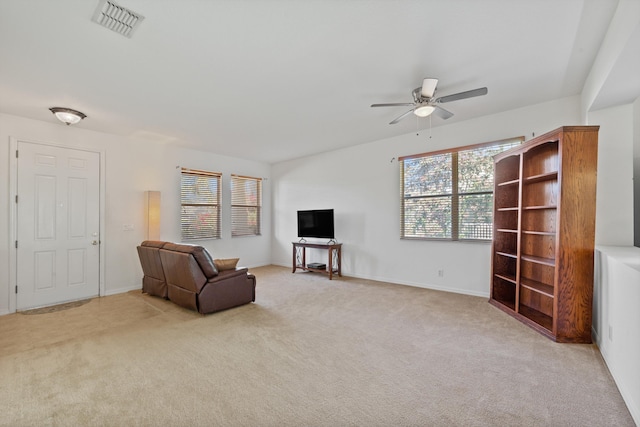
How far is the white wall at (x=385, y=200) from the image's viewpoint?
4230mm

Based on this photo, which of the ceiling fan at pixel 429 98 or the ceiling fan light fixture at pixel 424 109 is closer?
the ceiling fan at pixel 429 98

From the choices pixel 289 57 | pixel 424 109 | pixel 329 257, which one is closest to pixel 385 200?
pixel 329 257

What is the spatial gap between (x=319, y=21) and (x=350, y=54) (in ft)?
1.72

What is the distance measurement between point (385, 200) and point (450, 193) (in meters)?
1.18

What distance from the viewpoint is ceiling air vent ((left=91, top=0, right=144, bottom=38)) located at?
1.98 metres

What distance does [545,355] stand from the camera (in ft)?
8.52

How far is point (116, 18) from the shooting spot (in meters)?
2.09

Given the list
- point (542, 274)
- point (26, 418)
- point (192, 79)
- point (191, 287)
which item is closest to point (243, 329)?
point (191, 287)

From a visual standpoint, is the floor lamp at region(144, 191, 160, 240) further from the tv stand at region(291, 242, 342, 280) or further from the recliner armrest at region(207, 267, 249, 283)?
the tv stand at region(291, 242, 342, 280)

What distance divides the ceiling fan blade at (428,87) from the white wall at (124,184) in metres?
4.82

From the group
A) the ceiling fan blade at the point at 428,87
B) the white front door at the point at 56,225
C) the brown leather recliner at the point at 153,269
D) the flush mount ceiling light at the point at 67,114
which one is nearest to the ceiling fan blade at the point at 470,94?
the ceiling fan blade at the point at 428,87

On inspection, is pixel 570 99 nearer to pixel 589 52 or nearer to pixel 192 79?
pixel 589 52

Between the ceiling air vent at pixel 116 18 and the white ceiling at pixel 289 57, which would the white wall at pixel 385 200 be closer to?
the white ceiling at pixel 289 57

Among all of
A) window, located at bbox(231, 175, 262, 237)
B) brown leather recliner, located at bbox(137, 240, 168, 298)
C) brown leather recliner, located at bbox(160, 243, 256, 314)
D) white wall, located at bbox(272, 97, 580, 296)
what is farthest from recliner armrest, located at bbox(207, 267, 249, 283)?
window, located at bbox(231, 175, 262, 237)
